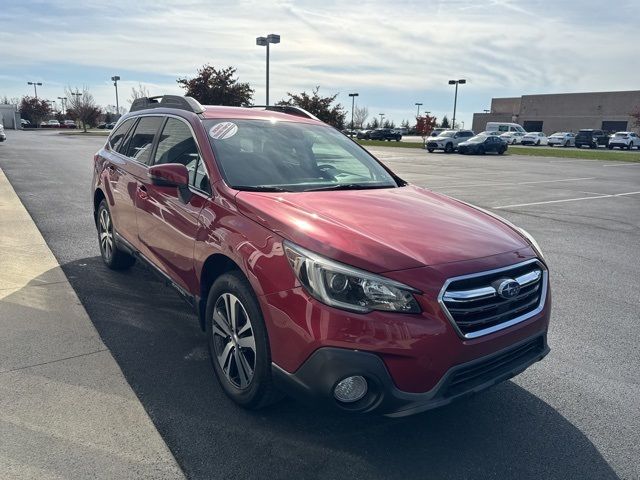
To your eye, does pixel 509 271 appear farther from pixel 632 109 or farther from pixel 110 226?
pixel 632 109

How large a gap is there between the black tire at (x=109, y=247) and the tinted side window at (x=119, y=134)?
A: 2.09 feet

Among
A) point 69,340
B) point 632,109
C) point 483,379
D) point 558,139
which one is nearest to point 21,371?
point 69,340

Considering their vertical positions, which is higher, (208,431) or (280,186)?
(280,186)

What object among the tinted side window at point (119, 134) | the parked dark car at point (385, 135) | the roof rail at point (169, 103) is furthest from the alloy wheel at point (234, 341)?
the parked dark car at point (385, 135)

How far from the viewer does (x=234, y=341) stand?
3047mm

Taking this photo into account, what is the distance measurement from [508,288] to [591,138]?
57.1 m

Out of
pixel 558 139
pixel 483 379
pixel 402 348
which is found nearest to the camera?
pixel 402 348

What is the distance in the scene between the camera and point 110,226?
543 centimetres

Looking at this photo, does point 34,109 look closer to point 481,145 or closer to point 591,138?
point 481,145

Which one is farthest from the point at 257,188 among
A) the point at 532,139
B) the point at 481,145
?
the point at 532,139

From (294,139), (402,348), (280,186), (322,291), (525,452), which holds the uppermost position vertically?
(294,139)

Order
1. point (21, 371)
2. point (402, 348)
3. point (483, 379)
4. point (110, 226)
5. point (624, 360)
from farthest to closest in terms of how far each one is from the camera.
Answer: point (110, 226)
point (624, 360)
point (21, 371)
point (483, 379)
point (402, 348)

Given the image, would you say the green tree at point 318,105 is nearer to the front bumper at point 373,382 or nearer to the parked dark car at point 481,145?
the parked dark car at point 481,145

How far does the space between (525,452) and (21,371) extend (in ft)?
10.4
